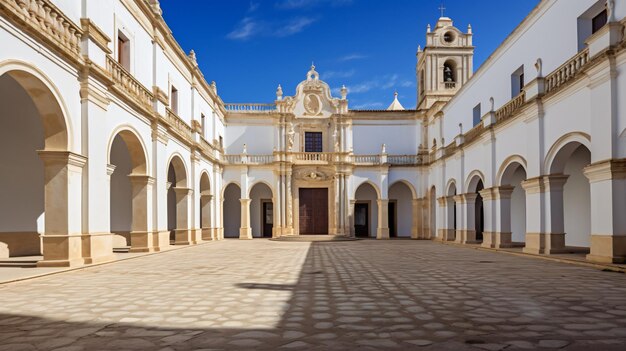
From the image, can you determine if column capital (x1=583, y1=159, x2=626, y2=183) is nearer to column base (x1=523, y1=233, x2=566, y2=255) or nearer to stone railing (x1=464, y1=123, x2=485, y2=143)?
column base (x1=523, y1=233, x2=566, y2=255)

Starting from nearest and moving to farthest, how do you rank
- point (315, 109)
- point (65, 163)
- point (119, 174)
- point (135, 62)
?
point (65, 163), point (135, 62), point (119, 174), point (315, 109)

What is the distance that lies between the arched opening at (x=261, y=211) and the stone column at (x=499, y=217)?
15.9 meters

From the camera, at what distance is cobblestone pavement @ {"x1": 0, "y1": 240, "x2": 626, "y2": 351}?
411cm

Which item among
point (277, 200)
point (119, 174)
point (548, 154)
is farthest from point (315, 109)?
point (548, 154)

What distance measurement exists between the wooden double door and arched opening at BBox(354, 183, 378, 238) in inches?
101

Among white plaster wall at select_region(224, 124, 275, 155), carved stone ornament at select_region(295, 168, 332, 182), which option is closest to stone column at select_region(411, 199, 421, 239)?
carved stone ornament at select_region(295, 168, 332, 182)

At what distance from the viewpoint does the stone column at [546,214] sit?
1288 centimetres

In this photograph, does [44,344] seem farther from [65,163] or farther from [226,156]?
[226,156]

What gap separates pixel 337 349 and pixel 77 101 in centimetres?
961

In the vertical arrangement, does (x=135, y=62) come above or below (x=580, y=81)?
above

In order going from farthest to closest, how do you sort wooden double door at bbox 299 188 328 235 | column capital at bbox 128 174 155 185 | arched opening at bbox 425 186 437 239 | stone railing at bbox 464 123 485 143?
wooden double door at bbox 299 188 328 235 → arched opening at bbox 425 186 437 239 → stone railing at bbox 464 123 485 143 → column capital at bbox 128 174 155 185

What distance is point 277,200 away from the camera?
27781 mm

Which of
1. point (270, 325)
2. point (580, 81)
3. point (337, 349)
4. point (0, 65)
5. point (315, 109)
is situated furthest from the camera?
point (315, 109)

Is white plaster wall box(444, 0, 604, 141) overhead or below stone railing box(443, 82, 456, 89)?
below
